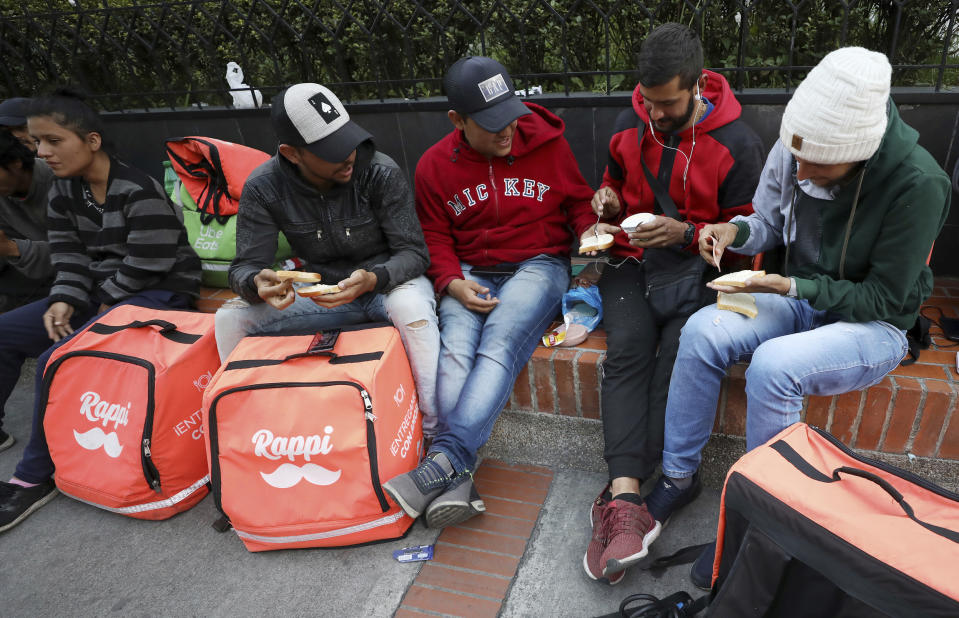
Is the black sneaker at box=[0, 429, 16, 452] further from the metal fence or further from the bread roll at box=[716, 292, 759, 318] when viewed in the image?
the bread roll at box=[716, 292, 759, 318]

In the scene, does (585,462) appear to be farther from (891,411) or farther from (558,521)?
(891,411)

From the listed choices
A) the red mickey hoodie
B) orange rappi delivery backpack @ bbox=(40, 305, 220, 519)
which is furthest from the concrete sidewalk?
the red mickey hoodie

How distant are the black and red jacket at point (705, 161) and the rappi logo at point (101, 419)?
2.18 metres

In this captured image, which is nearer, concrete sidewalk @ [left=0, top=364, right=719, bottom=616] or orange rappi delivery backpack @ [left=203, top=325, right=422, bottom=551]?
concrete sidewalk @ [left=0, top=364, right=719, bottom=616]

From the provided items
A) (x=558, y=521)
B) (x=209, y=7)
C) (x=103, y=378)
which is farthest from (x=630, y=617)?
(x=209, y=7)

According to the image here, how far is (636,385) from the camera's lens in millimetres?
2215

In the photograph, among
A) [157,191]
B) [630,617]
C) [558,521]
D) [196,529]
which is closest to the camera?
[630,617]

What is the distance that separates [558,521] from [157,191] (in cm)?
231

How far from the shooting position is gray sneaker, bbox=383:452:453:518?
206cm

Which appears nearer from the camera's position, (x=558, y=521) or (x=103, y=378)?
(x=558, y=521)

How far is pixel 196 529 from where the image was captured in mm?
2400

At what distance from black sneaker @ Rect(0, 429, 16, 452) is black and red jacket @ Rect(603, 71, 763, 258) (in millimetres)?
3238

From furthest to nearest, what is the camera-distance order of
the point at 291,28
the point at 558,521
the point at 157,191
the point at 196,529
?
the point at 291,28 → the point at 157,191 → the point at 196,529 → the point at 558,521

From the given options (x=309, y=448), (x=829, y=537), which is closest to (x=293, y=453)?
(x=309, y=448)
